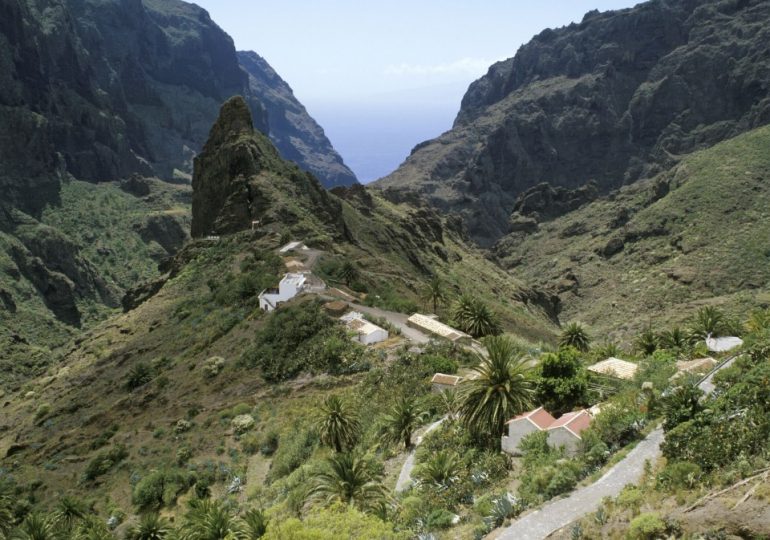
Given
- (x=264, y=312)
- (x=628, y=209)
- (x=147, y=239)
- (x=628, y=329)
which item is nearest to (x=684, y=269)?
(x=628, y=329)

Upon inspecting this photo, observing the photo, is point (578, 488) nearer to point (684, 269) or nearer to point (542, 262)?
point (684, 269)

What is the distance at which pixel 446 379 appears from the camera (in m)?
40.2

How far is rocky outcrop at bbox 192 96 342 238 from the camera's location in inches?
3425

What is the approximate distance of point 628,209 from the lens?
15788cm

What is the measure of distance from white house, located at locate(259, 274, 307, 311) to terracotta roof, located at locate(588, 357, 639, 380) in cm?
2846

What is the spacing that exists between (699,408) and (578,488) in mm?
5022

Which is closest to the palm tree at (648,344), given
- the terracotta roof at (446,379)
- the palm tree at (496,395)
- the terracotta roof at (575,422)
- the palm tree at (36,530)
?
the terracotta roof at (446,379)

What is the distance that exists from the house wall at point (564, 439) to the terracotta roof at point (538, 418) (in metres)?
0.76

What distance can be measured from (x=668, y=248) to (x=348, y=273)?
83678 millimetres

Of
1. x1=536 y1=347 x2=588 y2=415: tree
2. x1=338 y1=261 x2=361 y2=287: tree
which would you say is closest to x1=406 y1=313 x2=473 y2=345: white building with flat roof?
x1=338 y1=261 x2=361 y2=287: tree

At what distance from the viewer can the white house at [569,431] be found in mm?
27703

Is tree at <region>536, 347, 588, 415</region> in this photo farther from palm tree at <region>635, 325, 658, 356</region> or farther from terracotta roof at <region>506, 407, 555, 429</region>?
palm tree at <region>635, 325, 658, 356</region>

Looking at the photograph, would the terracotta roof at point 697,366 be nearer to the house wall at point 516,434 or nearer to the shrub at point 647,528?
the house wall at point 516,434

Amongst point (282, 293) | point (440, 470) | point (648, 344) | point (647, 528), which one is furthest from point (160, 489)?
point (648, 344)
